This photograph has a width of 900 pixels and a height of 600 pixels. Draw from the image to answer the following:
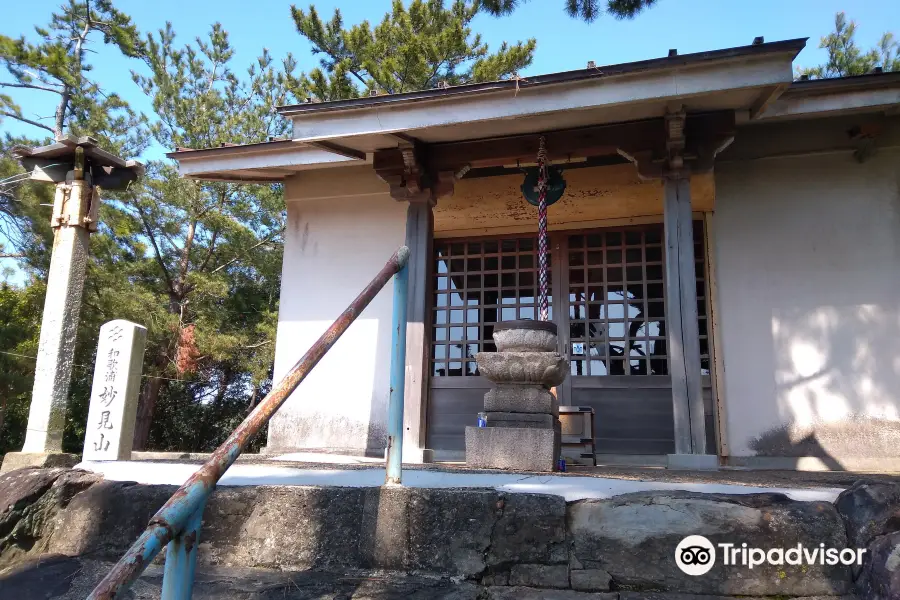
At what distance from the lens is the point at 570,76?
5.14 meters

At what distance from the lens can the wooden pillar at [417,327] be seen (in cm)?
611

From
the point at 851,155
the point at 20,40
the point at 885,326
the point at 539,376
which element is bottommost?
the point at 539,376

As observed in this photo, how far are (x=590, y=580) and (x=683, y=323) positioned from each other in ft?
12.4

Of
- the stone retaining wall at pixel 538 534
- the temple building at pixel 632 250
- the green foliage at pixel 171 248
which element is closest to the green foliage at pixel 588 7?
the temple building at pixel 632 250

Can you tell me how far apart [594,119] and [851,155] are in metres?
2.75

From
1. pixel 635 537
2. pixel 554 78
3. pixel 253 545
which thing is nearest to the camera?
pixel 635 537

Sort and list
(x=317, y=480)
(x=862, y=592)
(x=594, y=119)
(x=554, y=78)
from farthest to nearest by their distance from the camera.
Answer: (x=594, y=119)
(x=554, y=78)
(x=317, y=480)
(x=862, y=592)

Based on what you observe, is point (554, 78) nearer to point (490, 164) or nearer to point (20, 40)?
point (490, 164)

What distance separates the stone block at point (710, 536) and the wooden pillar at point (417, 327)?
396 cm

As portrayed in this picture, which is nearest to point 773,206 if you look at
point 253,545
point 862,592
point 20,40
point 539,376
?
point 539,376

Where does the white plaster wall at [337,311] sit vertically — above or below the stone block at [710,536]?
above

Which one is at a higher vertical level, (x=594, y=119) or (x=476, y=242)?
(x=594, y=119)

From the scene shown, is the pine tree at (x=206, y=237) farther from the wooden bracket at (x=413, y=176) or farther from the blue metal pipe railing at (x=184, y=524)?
the blue metal pipe railing at (x=184, y=524)

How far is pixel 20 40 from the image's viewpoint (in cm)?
1388
